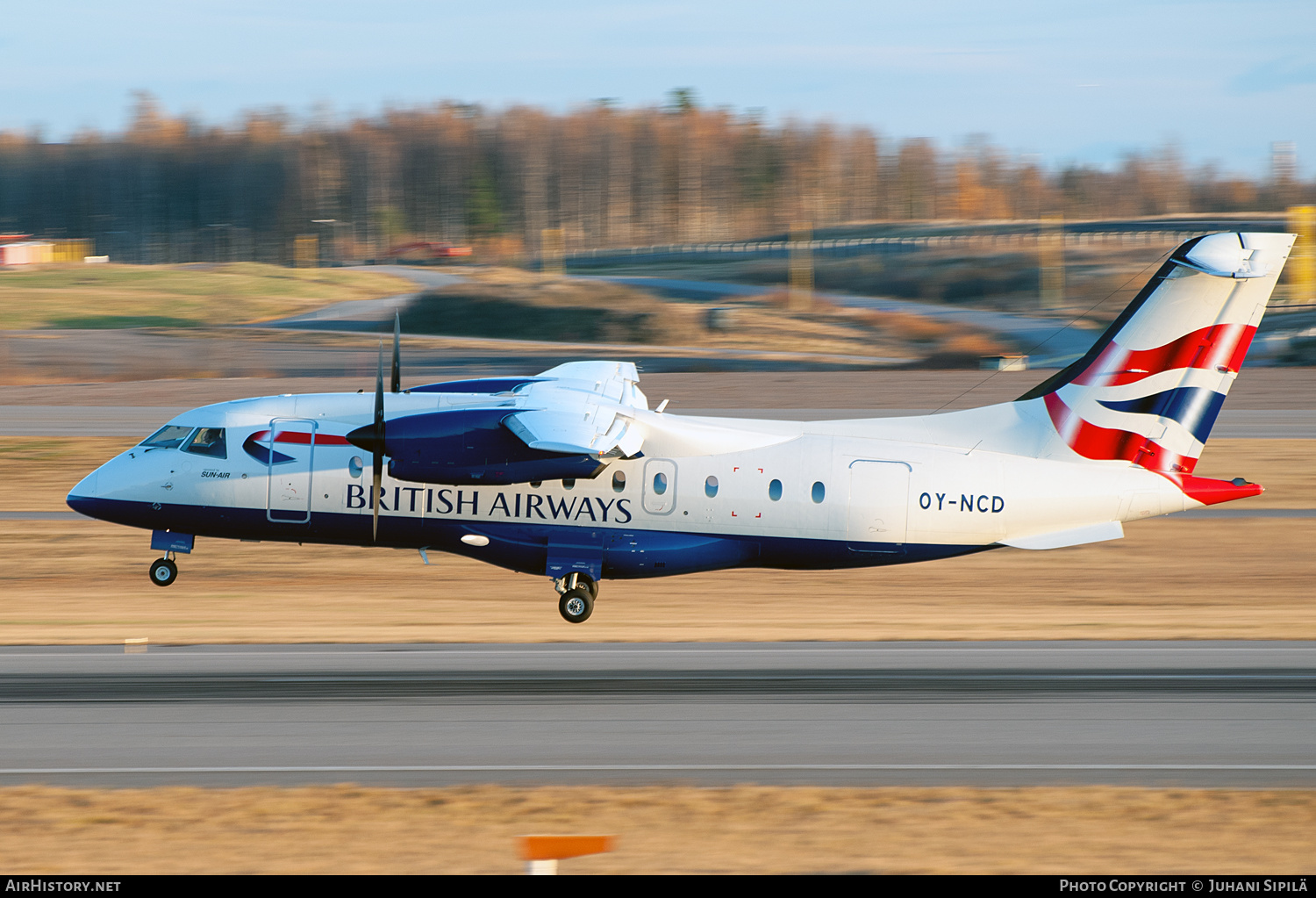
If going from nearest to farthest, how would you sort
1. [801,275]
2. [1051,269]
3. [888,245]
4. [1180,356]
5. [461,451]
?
[461,451], [1180,356], [1051,269], [801,275], [888,245]

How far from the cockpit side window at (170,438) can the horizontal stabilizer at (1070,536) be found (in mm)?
13603

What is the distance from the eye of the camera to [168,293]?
97.7m

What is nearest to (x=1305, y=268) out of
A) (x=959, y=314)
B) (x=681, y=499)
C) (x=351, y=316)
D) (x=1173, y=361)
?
(x=959, y=314)

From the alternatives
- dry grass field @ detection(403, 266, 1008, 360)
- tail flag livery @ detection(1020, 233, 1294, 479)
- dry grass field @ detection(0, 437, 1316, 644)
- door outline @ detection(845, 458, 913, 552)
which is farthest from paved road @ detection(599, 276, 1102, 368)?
door outline @ detection(845, 458, 913, 552)

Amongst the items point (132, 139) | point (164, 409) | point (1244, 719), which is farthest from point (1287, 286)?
point (132, 139)

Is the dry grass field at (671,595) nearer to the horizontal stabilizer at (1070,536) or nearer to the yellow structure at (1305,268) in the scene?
the horizontal stabilizer at (1070,536)

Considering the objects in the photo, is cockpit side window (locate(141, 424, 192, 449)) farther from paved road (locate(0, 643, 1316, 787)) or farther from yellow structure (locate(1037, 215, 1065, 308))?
yellow structure (locate(1037, 215, 1065, 308))

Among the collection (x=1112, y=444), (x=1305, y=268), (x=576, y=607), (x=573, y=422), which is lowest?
(x=576, y=607)

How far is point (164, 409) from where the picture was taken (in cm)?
4347

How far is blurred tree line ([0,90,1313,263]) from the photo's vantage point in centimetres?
17012

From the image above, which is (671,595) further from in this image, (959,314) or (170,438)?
(959,314)

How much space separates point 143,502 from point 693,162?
165 m

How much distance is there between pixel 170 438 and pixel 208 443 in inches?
30.6

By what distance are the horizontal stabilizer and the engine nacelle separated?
7103mm
